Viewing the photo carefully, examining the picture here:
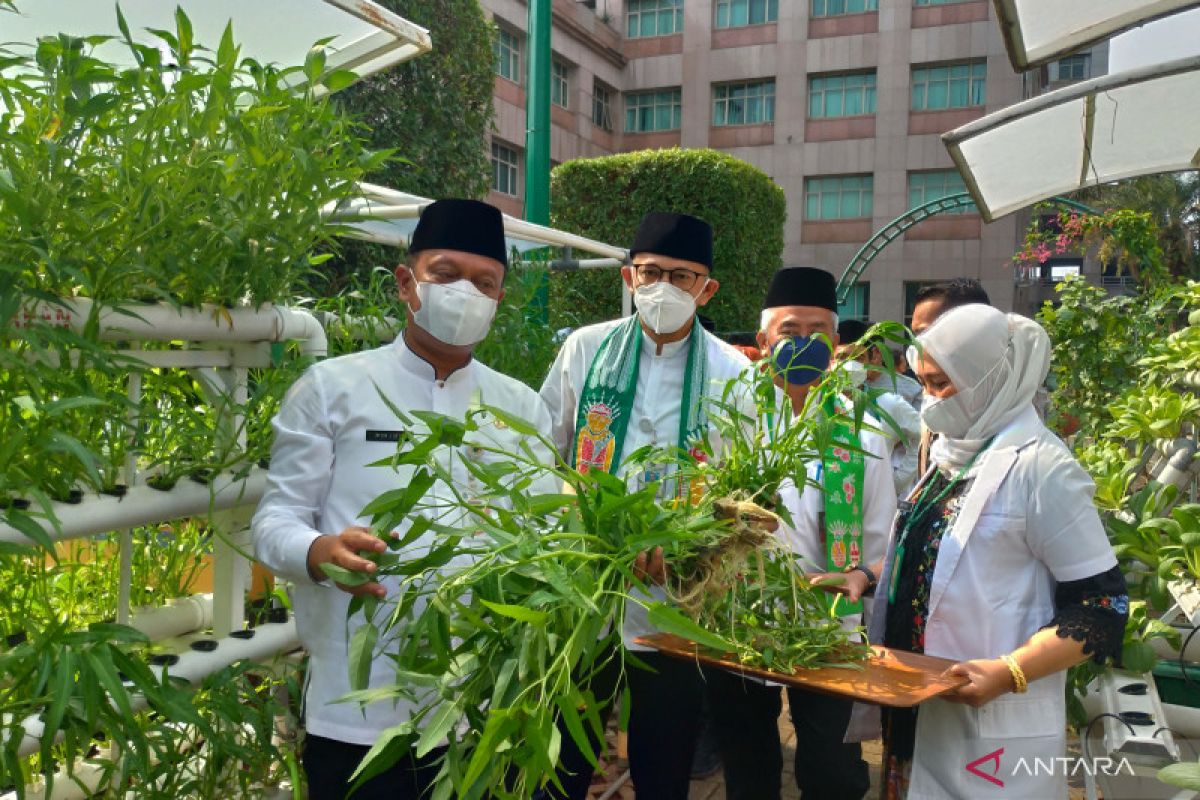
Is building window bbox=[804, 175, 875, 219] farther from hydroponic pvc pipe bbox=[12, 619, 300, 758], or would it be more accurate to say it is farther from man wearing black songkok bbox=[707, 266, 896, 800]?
hydroponic pvc pipe bbox=[12, 619, 300, 758]

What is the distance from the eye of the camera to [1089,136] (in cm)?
455

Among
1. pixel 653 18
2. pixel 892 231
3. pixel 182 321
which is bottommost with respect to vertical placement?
pixel 182 321

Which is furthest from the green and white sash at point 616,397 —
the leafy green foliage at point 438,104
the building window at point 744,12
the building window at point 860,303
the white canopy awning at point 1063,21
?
the building window at point 744,12

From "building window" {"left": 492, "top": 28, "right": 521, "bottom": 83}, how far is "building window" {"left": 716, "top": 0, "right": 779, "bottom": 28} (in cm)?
695

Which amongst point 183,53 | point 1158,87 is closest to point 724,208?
point 1158,87

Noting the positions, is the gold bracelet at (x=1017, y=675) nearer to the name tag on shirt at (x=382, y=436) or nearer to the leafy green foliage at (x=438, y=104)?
the name tag on shirt at (x=382, y=436)

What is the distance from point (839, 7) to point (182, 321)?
27827 mm

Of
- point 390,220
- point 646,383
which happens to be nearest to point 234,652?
point 390,220

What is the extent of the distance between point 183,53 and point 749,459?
141 centimetres

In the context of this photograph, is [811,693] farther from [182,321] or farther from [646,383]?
[182,321]

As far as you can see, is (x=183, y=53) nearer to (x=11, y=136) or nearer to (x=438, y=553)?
(x=11, y=136)

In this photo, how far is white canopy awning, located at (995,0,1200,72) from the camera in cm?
353

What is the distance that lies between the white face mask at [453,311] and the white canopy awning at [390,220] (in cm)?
21

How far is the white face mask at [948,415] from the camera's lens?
7.83 ft
